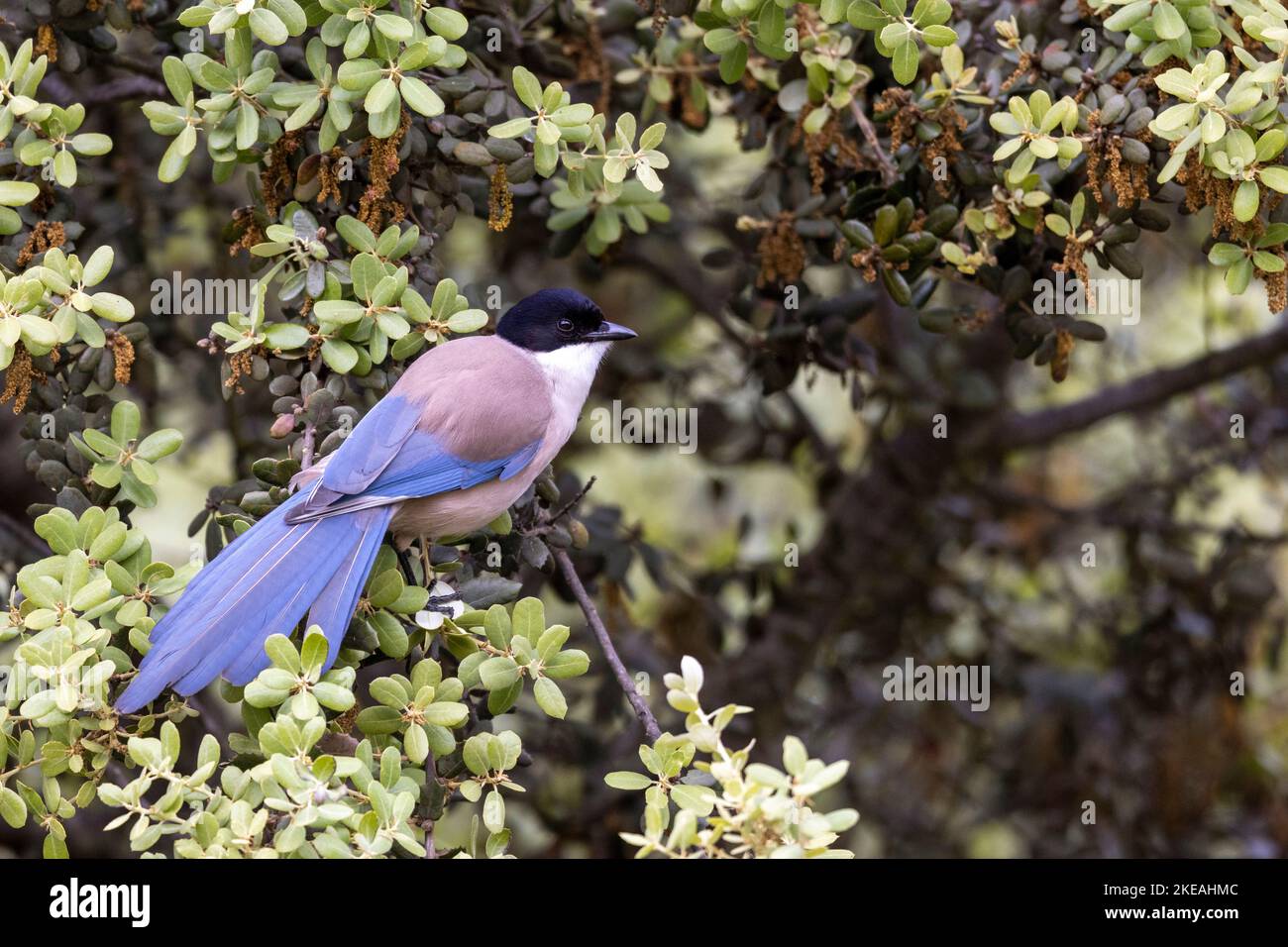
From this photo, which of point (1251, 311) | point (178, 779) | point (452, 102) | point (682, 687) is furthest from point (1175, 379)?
point (178, 779)

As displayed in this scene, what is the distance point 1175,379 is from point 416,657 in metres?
3.52

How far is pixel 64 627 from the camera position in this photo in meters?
2.39

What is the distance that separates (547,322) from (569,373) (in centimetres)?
16

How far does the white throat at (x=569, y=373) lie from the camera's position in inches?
141

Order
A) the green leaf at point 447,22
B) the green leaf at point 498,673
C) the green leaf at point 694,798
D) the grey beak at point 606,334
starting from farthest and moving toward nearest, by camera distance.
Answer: the grey beak at point 606,334, the green leaf at point 447,22, the green leaf at point 498,673, the green leaf at point 694,798

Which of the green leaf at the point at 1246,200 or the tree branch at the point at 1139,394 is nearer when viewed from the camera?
the green leaf at the point at 1246,200

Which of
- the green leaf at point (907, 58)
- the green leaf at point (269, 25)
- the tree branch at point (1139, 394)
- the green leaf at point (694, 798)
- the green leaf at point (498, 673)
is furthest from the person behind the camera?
the tree branch at point (1139, 394)

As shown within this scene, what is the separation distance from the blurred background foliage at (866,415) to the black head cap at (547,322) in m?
0.19

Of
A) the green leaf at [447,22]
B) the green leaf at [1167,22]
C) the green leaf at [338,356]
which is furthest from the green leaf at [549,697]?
the green leaf at [1167,22]

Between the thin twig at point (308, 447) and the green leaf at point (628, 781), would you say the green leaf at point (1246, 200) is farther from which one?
the thin twig at point (308, 447)

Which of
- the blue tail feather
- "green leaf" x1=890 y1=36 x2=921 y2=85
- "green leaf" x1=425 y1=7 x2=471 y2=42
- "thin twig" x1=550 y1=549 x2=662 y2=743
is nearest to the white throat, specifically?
"thin twig" x1=550 y1=549 x2=662 y2=743

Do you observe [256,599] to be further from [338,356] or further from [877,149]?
[877,149]

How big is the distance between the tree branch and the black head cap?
2441 mm
